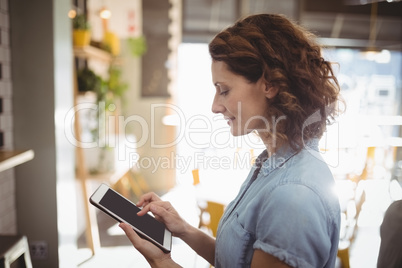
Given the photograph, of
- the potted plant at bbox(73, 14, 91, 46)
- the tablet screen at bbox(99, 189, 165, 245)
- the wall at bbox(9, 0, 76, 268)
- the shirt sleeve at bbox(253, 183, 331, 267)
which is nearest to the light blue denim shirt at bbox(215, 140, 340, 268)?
the shirt sleeve at bbox(253, 183, 331, 267)

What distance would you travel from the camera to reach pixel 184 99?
4.87 meters

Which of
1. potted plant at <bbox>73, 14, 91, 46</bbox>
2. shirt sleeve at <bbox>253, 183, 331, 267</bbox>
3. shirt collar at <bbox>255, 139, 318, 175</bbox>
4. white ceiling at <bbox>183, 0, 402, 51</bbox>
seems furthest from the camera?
white ceiling at <bbox>183, 0, 402, 51</bbox>

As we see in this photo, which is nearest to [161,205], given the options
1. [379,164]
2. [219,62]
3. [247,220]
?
[247,220]

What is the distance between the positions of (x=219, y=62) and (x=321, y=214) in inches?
19.1

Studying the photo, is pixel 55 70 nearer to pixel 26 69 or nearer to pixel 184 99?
pixel 26 69

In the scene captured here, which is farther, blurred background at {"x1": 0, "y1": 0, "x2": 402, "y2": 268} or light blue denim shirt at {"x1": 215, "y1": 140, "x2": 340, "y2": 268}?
blurred background at {"x1": 0, "y1": 0, "x2": 402, "y2": 268}

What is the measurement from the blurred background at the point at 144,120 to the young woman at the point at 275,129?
13 centimetres

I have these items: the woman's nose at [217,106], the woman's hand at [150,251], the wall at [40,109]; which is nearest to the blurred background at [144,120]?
the wall at [40,109]

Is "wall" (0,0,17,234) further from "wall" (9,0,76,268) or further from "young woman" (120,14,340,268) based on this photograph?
"young woman" (120,14,340,268)

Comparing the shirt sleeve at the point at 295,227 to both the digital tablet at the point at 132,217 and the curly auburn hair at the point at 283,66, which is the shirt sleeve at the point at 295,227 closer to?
the curly auburn hair at the point at 283,66

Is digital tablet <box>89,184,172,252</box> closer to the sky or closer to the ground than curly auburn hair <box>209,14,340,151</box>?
closer to the ground

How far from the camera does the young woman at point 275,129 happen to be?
783mm

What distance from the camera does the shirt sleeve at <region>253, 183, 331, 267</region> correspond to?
75 cm

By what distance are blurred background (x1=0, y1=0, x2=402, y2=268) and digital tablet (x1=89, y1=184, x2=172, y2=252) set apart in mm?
521
